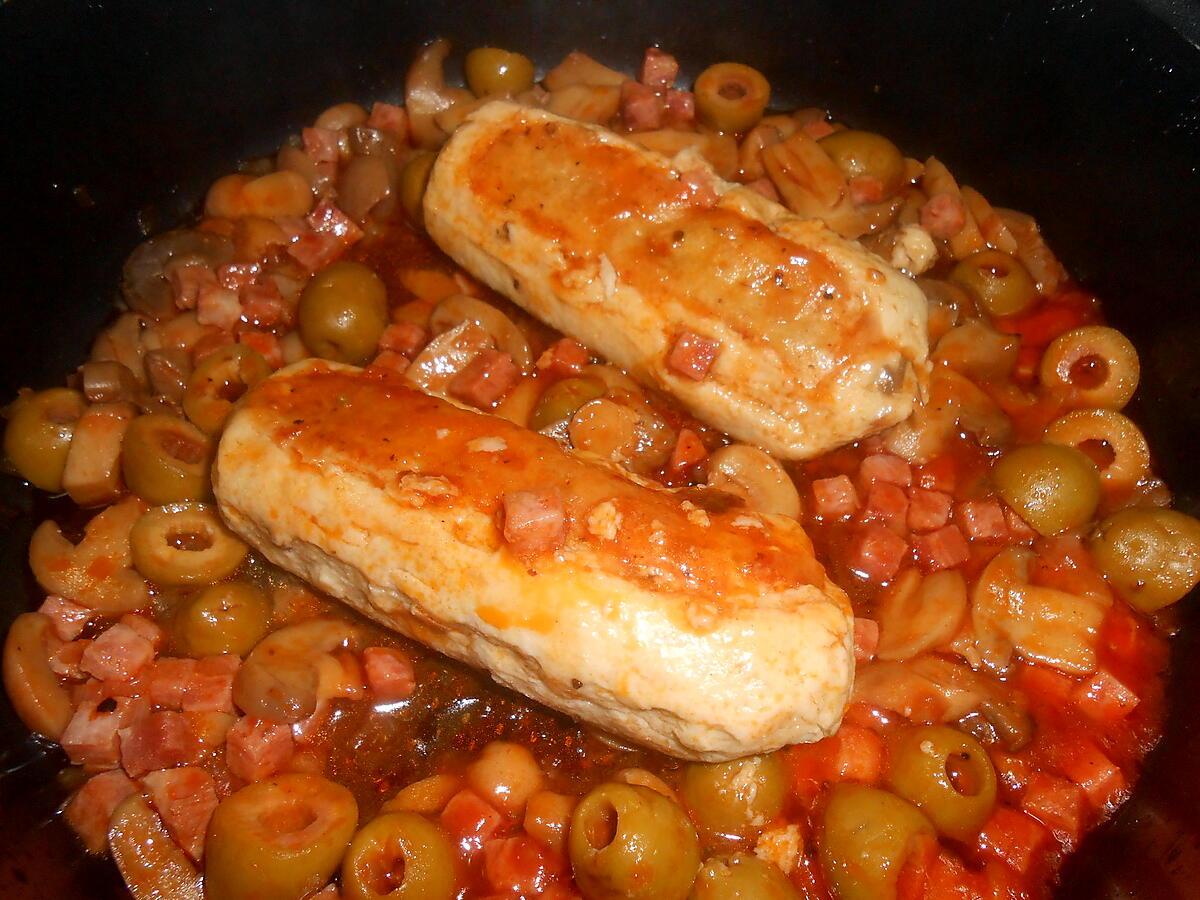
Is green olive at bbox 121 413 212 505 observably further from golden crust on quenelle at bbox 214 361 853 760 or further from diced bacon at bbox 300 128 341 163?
diced bacon at bbox 300 128 341 163

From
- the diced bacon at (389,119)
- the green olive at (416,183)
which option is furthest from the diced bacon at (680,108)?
the diced bacon at (389,119)

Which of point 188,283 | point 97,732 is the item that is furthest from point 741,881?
point 188,283

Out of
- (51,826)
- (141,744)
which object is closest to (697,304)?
(141,744)

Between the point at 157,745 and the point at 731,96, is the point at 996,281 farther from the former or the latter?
the point at 157,745

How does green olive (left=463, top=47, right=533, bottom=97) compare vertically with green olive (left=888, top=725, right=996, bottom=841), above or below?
above

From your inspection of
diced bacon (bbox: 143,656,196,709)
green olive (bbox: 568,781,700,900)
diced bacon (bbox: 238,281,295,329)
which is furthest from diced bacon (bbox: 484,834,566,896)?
diced bacon (bbox: 238,281,295,329)

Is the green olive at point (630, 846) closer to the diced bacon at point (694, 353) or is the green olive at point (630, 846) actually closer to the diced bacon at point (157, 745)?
the diced bacon at point (157, 745)
